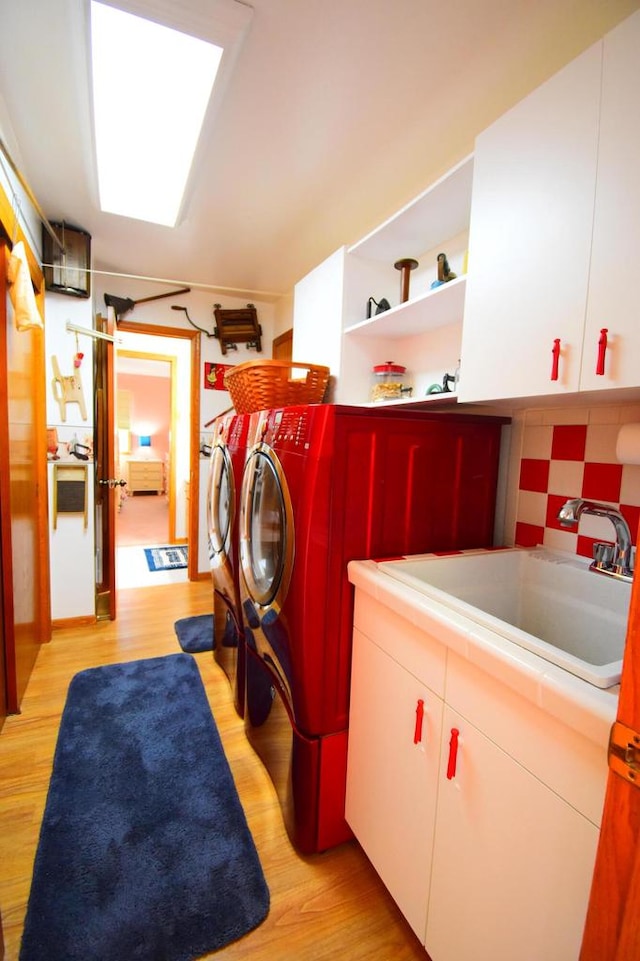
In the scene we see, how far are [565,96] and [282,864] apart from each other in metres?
2.11

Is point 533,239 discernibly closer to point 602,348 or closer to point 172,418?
point 602,348

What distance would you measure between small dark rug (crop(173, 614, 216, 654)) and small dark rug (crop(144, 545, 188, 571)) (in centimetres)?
115

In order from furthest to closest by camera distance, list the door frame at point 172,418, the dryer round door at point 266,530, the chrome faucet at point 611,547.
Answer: the door frame at point 172,418
the dryer round door at point 266,530
the chrome faucet at point 611,547

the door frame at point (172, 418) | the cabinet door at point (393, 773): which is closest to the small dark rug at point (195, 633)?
the cabinet door at point (393, 773)

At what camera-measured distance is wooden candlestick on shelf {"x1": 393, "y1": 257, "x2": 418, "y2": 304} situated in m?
1.68

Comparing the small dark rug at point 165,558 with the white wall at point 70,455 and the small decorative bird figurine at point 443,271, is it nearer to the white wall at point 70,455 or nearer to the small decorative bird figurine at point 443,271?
the white wall at point 70,455

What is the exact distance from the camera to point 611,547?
1.02 m

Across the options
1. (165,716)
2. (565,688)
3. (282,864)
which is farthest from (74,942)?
(565,688)

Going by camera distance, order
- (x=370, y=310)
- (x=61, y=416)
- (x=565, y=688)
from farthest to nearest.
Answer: (x=61, y=416)
(x=370, y=310)
(x=565, y=688)

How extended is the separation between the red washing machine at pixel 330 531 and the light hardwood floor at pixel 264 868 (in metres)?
0.08

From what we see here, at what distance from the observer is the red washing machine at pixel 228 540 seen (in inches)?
73.9

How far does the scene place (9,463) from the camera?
6.01 feet

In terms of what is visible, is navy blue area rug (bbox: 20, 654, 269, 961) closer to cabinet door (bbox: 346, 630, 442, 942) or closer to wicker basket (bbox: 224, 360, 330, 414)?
cabinet door (bbox: 346, 630, 442, 942)

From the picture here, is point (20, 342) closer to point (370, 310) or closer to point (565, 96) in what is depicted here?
point (370, 310)
